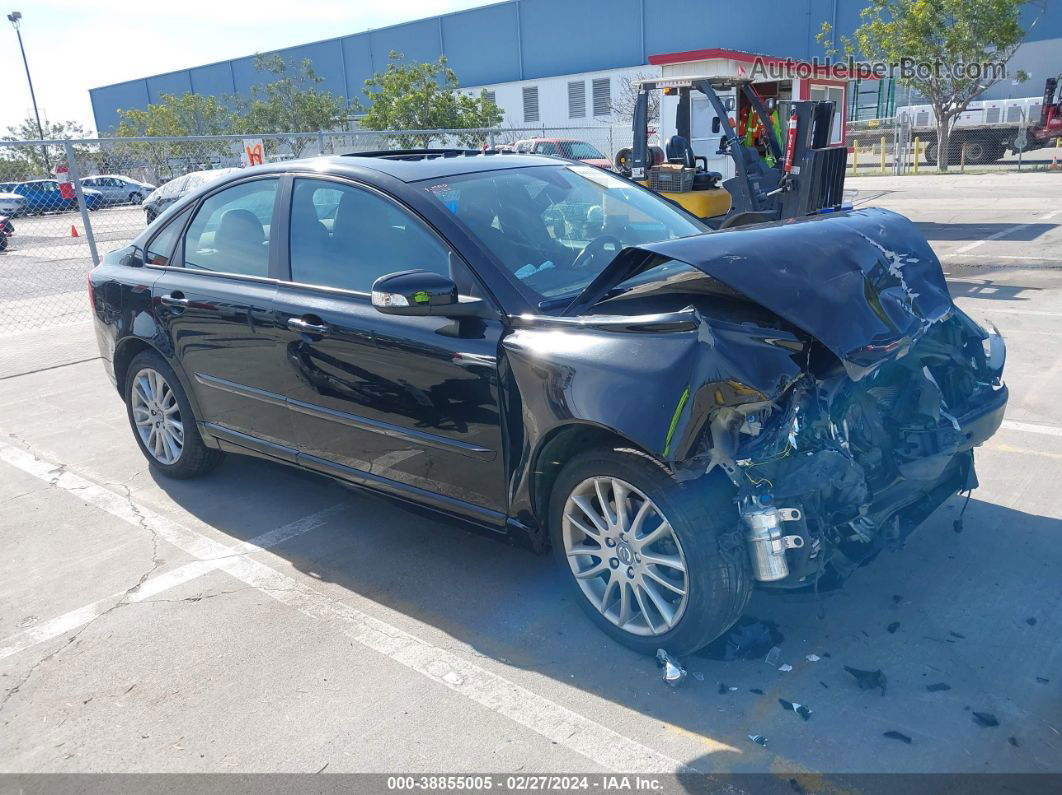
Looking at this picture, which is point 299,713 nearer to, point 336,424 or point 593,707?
point 593,707

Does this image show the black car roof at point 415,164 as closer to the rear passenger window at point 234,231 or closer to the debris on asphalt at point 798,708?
the rear passenger window at point 234,231

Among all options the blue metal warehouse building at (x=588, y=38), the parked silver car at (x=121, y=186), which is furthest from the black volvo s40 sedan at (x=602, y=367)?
the blue metal warehouse building at (x=588, y=38)

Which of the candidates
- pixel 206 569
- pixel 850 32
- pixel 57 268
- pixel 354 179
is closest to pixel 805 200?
pixel 354 179

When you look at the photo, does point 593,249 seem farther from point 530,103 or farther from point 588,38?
point 530,103

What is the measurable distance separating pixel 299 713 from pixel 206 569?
4.47 feet

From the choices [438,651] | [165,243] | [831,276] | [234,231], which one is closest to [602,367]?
[831,276]

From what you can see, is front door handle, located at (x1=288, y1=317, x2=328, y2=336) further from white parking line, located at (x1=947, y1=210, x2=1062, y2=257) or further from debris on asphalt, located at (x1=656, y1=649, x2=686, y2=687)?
white parking line, located at (x1=947, y1=210, x2=1062, y2=257)

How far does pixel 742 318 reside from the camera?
9.66 ft

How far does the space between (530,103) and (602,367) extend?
45118 millimetres

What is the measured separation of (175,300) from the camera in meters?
4.62

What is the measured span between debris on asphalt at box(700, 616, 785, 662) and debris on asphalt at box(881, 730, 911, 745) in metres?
0.50

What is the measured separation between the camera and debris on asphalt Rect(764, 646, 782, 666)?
306cm

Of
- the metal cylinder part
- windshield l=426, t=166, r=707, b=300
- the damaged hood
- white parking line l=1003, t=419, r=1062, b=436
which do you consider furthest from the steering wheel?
white parking line l=1003, t=419, r=1062, b=436

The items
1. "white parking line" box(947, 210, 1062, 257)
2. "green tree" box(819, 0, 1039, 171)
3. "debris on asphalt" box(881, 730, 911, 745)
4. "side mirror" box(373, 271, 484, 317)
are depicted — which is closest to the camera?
"debris on asphalt" box(881, 730, 911, 745)
